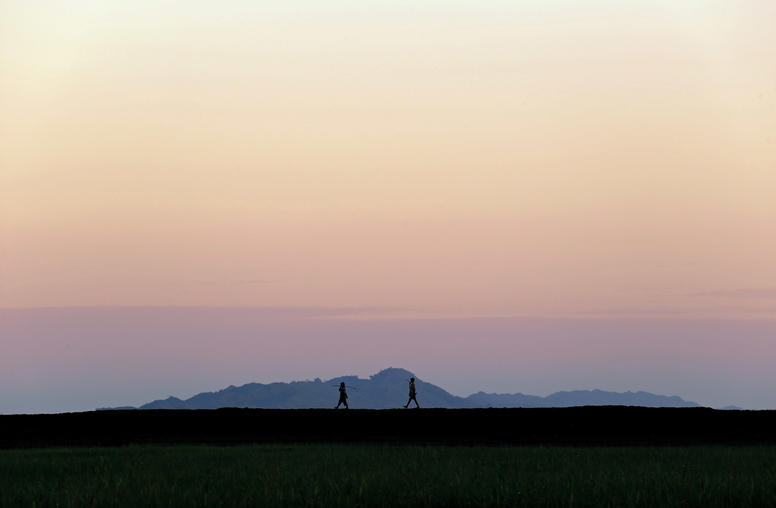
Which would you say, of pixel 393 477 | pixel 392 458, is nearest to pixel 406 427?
pixel 392 458

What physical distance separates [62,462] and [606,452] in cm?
1568

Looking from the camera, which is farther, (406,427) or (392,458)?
(406,427)

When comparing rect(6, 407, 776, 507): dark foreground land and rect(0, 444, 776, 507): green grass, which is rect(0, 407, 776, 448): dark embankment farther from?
rect(0, 444, 776, 507): green grass

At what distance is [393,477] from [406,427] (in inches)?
785

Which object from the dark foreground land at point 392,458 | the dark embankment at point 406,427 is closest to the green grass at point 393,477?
the dark foreground land at point 392,458

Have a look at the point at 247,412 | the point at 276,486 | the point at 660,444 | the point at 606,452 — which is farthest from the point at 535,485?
the point at 247,412

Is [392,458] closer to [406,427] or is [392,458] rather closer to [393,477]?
[393,477]

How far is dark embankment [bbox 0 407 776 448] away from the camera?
40531 mm

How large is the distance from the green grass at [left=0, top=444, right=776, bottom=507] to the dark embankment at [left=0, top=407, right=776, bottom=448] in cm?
647

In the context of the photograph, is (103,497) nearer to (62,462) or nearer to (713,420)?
(62,462)

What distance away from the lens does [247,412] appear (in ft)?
156

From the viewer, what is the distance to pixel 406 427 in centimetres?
4322

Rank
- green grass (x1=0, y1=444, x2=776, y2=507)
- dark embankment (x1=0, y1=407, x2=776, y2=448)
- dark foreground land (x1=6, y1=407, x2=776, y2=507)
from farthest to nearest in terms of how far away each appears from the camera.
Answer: dark embankment (x1=0, y1=407, x2=776, y2=448), dark foreground land (x1=6, y1=407, x2=776, y2=507), green grass (x1=0, y1=444, x2=776, y2=507)

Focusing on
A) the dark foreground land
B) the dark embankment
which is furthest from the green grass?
the dark embankment
